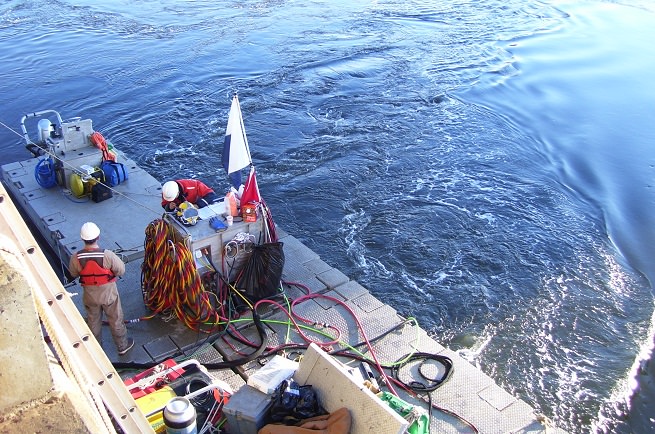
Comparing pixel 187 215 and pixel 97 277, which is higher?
pixel 187 215

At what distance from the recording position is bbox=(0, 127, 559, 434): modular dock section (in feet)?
20.5

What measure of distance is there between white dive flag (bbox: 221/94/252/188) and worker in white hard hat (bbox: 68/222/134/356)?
6.53 feet

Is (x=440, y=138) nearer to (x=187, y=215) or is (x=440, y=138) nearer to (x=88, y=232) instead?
(x=187, y=215)

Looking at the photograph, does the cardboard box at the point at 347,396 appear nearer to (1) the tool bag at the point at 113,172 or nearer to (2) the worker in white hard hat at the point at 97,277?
(2) the worker in white hard hat at the point at 97,277

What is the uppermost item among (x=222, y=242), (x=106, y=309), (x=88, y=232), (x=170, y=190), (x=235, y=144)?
(x=235, y=144)

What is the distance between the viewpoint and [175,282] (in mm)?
7008

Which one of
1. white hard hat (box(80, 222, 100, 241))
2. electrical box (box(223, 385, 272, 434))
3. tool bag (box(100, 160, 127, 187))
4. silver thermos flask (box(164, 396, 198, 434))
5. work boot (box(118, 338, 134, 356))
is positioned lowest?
work boot (box(118, 338, 134, 356))

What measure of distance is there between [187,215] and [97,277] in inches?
51.8

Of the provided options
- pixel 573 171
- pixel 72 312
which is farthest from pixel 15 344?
pixel 573 171

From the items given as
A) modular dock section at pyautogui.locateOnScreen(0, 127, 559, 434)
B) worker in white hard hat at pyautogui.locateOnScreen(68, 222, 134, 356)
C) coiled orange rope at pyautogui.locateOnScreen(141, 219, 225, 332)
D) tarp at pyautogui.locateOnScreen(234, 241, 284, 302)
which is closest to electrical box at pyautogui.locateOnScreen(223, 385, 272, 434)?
modular dock section at pyautogui.locateOnScreen(0, 127, 559, 434)

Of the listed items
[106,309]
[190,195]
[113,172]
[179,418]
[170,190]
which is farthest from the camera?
[113,172]

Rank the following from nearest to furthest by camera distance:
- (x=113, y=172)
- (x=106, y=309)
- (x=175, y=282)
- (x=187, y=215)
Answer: (x=106, y=309) < (x=175, y=282) < (x=187, y=215) < (x=113, y=172)

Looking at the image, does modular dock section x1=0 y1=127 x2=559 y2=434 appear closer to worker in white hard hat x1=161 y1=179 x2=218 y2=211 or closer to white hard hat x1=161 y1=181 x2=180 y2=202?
white hard hat x1=161 y1=181 x2=180 y2=202

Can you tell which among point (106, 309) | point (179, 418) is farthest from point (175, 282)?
point (179, 418)
